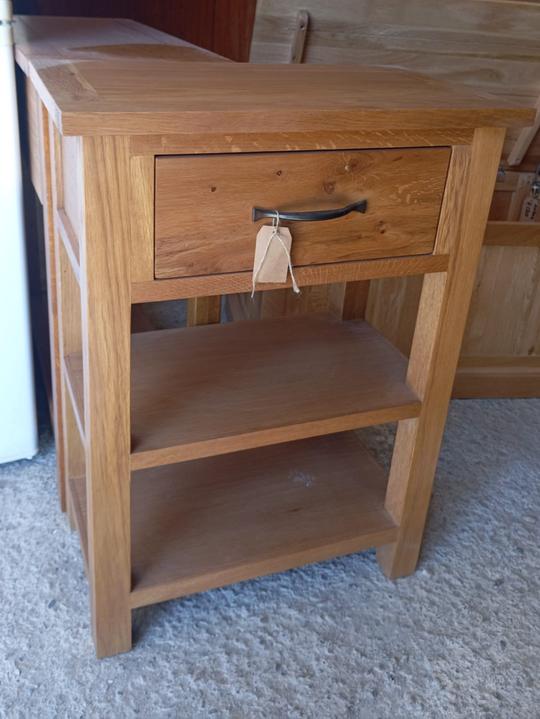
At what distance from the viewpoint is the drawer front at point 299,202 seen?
2.92 feet

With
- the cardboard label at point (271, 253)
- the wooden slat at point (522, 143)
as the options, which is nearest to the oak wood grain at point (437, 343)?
the cardboard label at point (271, 253)

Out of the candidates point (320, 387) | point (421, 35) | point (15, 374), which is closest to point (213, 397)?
point (320, 387)

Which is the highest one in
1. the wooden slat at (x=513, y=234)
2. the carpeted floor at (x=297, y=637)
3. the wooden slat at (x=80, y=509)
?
the wooden slat at (x=513, y=234)

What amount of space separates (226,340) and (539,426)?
3.05 ft

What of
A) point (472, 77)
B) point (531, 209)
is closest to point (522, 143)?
point (531, 209)

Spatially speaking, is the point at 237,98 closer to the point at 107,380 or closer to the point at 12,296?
the point at 107,380

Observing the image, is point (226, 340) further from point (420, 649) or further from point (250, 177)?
point (420, 649)

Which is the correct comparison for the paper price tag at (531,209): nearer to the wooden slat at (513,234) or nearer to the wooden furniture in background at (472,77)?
the wooden furniture in background at (472,77)

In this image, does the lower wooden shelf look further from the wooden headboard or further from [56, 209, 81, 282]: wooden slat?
the wooden headboard

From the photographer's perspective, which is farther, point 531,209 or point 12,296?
point 531,209

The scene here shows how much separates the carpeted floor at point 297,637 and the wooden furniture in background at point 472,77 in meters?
0.53

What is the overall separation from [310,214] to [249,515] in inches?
22.8

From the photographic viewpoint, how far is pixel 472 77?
1.76 m

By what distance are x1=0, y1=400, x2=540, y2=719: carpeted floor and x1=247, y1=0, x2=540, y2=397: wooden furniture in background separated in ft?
1.73
